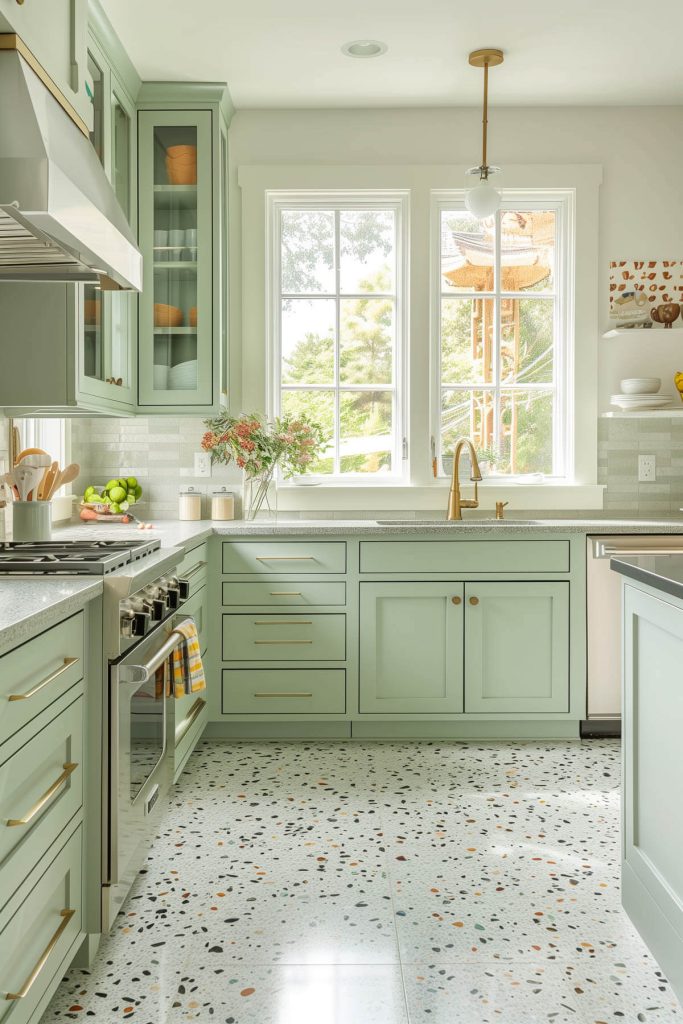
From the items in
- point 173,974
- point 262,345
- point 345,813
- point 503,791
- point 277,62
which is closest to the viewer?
point 173,974

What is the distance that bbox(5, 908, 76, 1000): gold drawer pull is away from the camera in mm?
1423

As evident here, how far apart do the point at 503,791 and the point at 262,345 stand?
223 cm

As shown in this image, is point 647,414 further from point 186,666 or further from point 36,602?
point 36,602

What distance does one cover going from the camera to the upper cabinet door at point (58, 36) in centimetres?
183

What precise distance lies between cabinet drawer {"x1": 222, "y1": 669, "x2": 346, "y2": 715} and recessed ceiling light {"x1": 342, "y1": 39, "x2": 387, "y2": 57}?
247cm

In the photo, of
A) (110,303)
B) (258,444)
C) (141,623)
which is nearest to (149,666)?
(141,623)

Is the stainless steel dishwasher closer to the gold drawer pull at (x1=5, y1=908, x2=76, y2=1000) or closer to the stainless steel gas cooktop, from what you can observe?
the stainless steel gas cooktop

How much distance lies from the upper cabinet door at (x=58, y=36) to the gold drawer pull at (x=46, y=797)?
62.6 inches

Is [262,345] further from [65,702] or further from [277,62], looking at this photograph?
[65,702]

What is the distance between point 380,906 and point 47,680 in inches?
43.4

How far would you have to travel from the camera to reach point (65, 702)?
1698 millimetres

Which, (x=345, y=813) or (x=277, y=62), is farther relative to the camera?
(x=277, y=62)

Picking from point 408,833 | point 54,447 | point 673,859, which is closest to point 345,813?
point 408,833

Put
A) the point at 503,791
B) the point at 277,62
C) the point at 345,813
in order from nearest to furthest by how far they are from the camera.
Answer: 1. the point at 345,813
2. the point at 503,791
3. the point at 277,62
